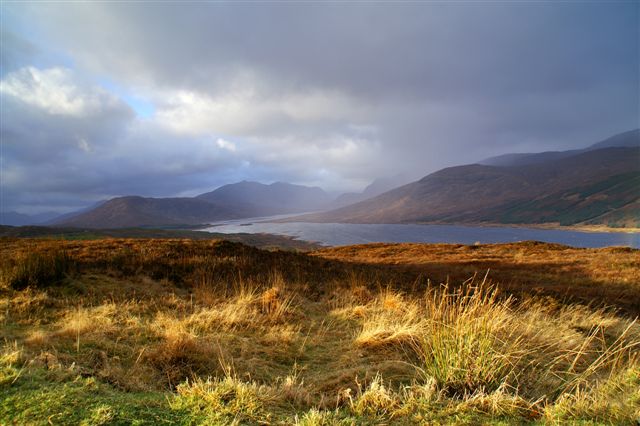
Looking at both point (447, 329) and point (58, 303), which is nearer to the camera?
point (447, 329)

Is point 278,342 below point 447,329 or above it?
below

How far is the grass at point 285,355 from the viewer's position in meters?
3.07

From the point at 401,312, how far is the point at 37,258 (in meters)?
10.6

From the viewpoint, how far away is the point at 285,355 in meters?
5.39

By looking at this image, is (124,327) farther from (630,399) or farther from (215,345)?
(630,399)

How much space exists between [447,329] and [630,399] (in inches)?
74.3

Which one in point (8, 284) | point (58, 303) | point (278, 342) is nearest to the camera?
point (278, 342)

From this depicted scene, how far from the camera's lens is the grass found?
307cm

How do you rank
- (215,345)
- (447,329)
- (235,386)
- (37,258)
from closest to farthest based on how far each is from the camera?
1. (235,386)
2. (447,329)
3. (215,345)
4. (37,258)

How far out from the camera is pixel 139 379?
400 cm

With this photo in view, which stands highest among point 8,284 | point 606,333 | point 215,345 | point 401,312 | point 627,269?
point 8,284

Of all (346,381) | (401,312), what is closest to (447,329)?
(346,381)

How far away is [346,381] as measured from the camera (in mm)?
4230

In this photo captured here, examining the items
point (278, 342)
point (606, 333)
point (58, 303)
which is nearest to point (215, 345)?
point (278, 342)
